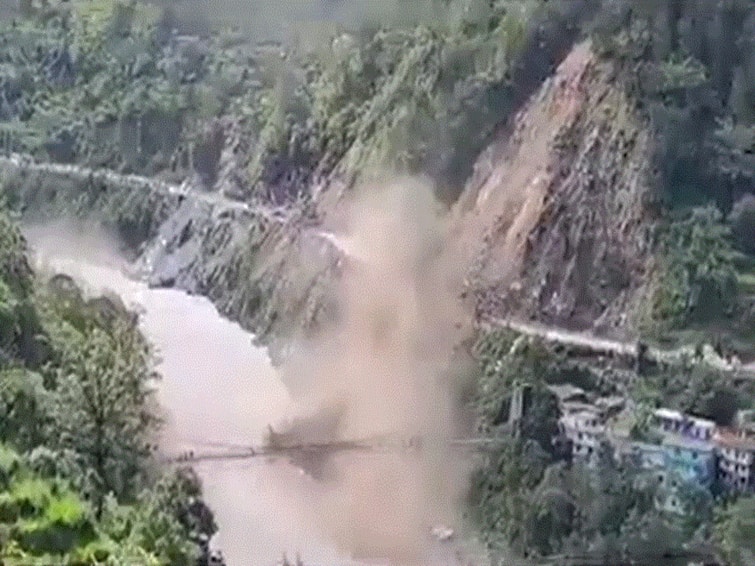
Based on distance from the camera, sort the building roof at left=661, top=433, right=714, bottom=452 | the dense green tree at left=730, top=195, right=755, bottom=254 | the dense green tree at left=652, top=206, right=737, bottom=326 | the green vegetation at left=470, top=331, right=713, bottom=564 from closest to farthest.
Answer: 1. the green vegetation at left=470, top=331, right=713, bottom=564
2. the building roof at left=661, top=433, right=714, bottom=452
3. the dense green tree at left=652, top=206, right=737, bottom=326
4. the dense green tree at left=730, top=195, right=755, bottom=254

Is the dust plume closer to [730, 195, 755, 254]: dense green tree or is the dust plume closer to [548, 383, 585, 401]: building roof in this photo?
[548, 383, 585, 401]: building roof

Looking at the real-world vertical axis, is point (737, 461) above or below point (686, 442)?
below

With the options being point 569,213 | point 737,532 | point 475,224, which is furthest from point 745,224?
point 737,532

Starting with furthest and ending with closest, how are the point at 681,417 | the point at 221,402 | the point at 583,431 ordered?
the point at 221,402
the point at 583,431
the point at 681,417

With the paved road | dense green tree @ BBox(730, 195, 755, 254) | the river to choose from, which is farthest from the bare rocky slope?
dense green tree @ BBox(730, 195, 755, 254)

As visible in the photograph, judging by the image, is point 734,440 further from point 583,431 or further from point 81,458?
point 81,458

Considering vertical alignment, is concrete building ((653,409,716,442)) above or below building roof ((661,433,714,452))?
above
